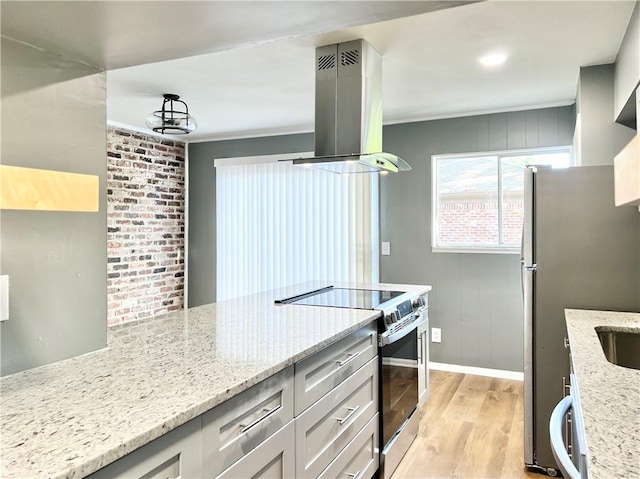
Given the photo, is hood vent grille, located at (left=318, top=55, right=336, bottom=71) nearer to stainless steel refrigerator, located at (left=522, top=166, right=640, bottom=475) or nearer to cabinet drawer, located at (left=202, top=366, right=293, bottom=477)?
stainless steel refrigerator, located at (left=522, top=166, right=640, bottom=475)

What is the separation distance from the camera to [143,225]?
192 inches

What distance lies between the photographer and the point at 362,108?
2598 millimetres

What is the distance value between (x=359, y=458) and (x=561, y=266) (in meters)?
1.45

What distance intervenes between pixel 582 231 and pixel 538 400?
3.08 ft

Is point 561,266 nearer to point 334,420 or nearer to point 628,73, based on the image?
point 628,73

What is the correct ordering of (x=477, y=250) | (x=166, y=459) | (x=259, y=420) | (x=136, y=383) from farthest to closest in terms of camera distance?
(x=477, y=250)
(x=259, y=420)
(x=136, y=383)
(x=166, y=459)

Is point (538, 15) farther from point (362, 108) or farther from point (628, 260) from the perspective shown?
point (628, 260)

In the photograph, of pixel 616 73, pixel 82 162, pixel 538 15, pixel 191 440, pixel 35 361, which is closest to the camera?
pixel 191 440

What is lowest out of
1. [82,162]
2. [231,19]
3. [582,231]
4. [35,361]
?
[35,361]

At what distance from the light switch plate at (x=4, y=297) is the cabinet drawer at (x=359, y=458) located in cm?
117

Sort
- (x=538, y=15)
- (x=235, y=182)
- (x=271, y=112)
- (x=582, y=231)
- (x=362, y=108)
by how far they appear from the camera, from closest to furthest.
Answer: (x=538, y=15) < (x=582, y=231) < (x=362, y=108) < (x=271, y=112) < (x=235, y=182)

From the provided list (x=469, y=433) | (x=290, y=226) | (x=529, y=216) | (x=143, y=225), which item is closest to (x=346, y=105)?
(x=529, y=216)

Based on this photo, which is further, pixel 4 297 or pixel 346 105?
pixel 346 105

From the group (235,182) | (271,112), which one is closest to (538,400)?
(271,112)
